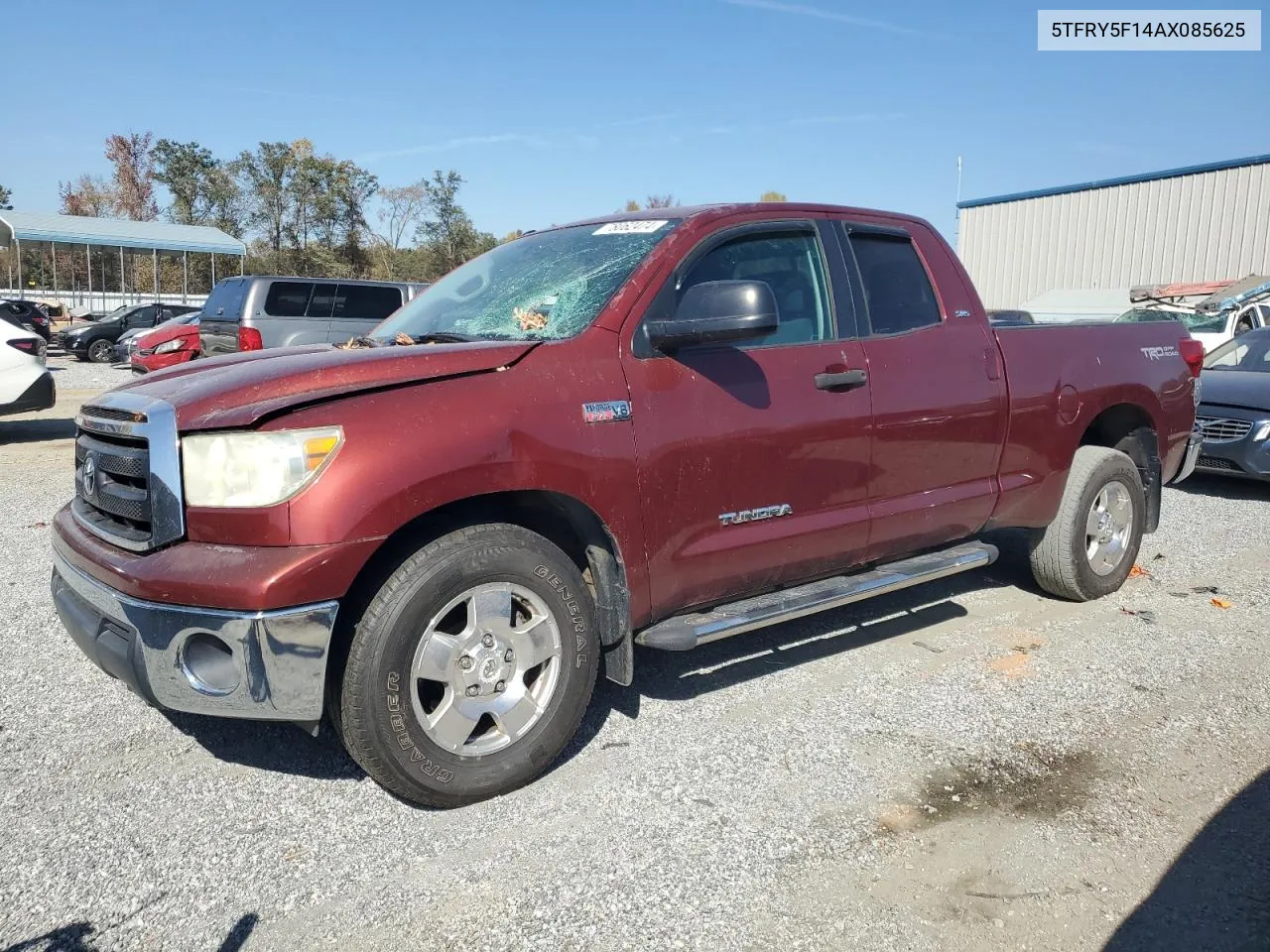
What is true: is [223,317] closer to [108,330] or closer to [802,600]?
[802,600]

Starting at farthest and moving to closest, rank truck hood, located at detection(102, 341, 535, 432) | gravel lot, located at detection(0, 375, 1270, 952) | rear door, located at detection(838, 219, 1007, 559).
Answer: rear door, located at detection(838, 219, 1007, 559), truck hood, located at detection(102, 341, 535, 432), gravel lot, located at detection(0, 375, 1270, 952)

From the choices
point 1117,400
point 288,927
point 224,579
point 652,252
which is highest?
point 652,252

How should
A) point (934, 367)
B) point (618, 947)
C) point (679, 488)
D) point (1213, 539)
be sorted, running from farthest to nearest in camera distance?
point (1213, 539)
point (934, 367)
point (679, 488)
point (618, 947)

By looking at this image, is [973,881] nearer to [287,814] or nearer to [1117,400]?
[287,814]

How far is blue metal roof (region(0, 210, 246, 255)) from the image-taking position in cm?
3188

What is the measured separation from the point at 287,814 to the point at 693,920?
4.43 ft

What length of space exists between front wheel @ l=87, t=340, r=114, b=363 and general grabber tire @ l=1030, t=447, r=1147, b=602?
2485 cm

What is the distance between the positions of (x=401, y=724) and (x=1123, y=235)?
99.8 ft

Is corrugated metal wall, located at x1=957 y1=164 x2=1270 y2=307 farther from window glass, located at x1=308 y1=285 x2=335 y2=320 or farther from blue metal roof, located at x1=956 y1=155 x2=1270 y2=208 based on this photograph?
window glass, located at x1=308 y1=285 x2=335 y2=320

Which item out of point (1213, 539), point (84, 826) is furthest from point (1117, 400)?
point (84, 826)

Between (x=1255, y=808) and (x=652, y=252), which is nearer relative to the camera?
(x=1255, y=808)

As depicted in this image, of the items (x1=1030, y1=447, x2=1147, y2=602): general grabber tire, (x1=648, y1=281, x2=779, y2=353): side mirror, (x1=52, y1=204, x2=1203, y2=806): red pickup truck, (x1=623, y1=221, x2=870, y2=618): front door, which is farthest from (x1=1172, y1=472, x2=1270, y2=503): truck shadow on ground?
(x1=648, y1=281, x2=779, y2=353): side mirror

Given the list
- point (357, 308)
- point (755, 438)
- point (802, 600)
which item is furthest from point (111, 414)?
point (357, 308)

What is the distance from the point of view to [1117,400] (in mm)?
5109
